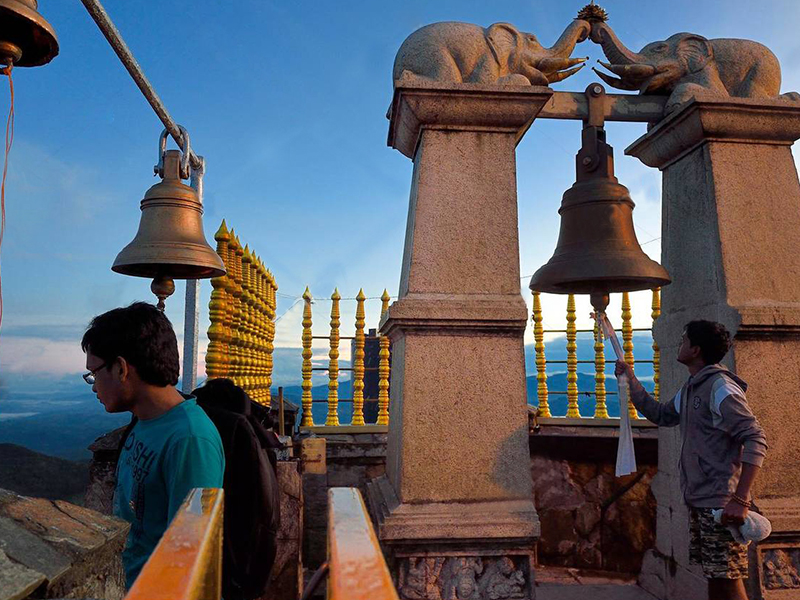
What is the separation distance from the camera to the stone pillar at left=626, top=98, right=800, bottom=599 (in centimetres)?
337

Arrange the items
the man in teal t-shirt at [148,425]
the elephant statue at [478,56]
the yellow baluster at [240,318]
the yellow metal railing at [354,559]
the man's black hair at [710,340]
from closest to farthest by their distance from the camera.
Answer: the yellow metal railing at [354,559] → the man in teal t-shirt at [148,425] → the man's black hair at [710,340] → the elephant statue at [478,56] → the yellow baluster at [240,318]

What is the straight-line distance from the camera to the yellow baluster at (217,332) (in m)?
4.04

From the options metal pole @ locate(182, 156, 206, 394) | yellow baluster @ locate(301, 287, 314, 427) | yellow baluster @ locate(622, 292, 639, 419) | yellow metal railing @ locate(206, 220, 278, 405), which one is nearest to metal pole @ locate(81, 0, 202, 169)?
yellow metal railing @ locate(206, 220, 278, 405)

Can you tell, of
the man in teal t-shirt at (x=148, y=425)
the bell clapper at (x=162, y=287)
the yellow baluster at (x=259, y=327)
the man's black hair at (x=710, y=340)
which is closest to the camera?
the man in teal t-shirt at (x=148, y=425)

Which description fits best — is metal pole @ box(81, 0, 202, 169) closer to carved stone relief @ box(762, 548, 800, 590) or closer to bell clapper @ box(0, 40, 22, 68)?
bell clapper @ box(0, 40, 22, 68)

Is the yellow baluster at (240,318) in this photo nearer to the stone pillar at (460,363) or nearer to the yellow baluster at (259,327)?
the yellow baluster at (259,327)

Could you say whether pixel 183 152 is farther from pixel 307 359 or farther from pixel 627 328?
pixel 627 328

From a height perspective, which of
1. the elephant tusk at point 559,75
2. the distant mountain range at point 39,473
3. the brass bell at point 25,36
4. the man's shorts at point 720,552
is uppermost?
the elephant tusk at point 559,75

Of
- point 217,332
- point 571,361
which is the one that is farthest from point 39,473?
point 571,361

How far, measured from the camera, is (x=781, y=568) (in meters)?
3.30

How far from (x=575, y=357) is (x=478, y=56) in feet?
11.4

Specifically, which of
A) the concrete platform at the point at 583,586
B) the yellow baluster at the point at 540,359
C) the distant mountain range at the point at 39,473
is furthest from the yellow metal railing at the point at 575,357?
the distant mountain range at the point at 39,473

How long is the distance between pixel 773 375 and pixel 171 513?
340 centimetres

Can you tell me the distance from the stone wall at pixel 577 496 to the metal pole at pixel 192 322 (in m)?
1.73
